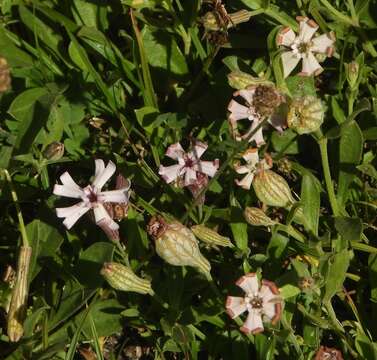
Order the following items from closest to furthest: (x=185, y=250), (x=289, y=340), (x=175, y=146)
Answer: (x=185, y=250) < (x=289, y=340) < (x=175, y=146)

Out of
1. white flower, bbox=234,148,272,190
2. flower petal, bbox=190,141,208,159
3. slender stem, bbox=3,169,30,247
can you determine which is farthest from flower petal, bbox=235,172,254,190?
slender stem, bbox=3,169,30,247

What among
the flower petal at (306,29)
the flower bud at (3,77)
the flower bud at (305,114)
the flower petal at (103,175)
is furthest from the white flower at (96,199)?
the flower petal at (306,29)

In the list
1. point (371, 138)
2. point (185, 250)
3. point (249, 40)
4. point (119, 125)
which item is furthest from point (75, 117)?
point (371, 138)

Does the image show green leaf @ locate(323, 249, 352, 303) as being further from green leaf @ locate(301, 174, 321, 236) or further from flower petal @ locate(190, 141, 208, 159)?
flower petal @ locate(190, 141, 208, 159)

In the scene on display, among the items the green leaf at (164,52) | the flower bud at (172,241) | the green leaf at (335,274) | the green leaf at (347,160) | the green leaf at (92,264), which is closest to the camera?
the flower bud at (172,241)

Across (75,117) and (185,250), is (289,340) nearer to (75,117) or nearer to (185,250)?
(185,250)

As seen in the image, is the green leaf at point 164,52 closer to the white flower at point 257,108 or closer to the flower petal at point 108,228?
the white flower at point 257,108

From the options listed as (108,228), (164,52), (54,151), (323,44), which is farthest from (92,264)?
(323,44)
